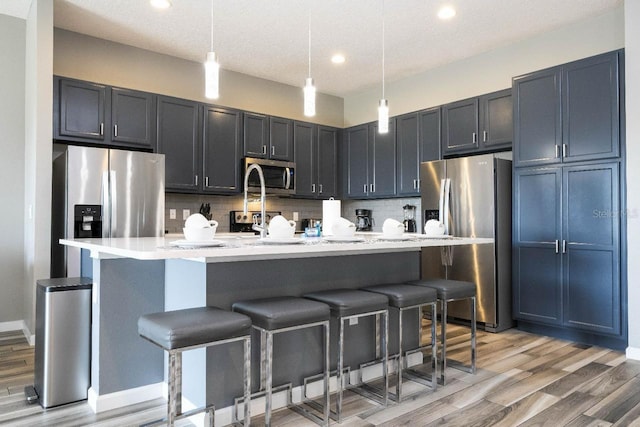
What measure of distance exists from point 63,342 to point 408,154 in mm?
4154

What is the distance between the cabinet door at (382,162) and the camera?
5668mm

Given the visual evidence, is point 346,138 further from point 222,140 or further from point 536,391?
point 536,391

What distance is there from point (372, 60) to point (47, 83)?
3.38 metres

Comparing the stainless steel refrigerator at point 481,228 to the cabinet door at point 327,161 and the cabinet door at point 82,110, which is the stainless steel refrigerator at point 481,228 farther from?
the cabinet door at point 82,110

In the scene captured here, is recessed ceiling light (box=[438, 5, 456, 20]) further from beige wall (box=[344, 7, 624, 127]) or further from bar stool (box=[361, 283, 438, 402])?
bar stool (box=[361, 283, 438, 402])

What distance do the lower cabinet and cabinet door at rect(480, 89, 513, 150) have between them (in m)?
0.46

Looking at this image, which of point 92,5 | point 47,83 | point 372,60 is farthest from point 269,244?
point 372,60

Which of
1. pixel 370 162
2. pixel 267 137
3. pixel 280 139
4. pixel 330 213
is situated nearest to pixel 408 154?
pixel 370 162

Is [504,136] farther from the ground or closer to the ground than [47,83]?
closer to the ground

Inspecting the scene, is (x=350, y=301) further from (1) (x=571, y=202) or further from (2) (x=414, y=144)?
(2) (x=414, y=144)

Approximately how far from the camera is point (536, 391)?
277 cm

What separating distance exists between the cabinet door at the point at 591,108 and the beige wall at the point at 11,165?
5113mm

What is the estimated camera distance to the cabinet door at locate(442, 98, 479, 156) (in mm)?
4785

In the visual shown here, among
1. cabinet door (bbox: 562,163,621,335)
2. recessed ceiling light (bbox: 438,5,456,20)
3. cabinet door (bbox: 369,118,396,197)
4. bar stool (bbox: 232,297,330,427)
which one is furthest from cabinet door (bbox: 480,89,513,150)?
bar stool (bbox: 232,297,330,427)
